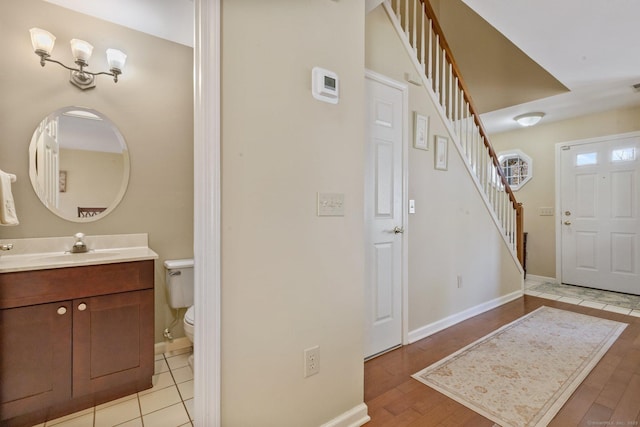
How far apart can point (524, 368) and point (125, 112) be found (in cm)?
339

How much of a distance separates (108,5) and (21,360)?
2.17 meters

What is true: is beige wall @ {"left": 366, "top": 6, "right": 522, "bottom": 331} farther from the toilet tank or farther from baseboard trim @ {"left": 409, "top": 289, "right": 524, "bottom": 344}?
the toilet tank

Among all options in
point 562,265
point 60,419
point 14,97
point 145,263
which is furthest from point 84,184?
point 562,265

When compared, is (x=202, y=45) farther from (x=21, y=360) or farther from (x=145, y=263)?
(x=21, y=360)

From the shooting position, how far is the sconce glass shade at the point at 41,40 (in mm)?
1857

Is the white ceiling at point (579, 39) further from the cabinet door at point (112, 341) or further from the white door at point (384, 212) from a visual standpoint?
the cabinet door at point (112, 341)

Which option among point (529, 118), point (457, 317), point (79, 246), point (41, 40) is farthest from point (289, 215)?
point (529, 118)

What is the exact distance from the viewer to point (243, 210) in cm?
123

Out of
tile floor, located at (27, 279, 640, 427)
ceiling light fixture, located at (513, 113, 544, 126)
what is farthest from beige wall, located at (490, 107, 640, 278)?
tile floor, located at (27, 279, 640, 427)

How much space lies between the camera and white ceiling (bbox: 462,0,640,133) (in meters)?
2.22

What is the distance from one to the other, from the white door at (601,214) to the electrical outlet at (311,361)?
186 inches

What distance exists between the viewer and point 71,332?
5.40 ft

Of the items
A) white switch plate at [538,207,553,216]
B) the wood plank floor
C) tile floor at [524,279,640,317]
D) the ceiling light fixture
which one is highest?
the ceiling light fixture

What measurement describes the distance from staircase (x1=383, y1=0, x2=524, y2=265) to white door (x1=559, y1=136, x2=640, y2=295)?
1217 millimetres
